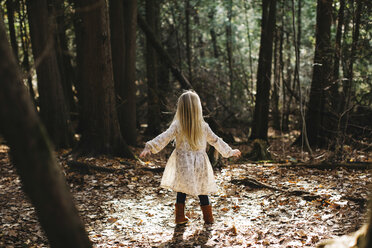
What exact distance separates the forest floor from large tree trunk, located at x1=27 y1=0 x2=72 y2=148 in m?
2.63

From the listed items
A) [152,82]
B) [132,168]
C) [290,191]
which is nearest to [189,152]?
[290,191]

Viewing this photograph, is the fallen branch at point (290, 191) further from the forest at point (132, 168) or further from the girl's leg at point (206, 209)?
the girl's leg at point (206, 209)

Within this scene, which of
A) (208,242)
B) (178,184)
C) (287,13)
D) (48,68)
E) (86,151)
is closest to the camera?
(208,242)

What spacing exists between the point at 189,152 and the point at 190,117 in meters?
0.53

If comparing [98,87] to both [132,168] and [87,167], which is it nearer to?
[87,167]

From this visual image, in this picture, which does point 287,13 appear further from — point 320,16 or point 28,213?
point 28,213

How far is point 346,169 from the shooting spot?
7250mm

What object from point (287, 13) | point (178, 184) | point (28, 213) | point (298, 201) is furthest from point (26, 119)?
point (287, 13)

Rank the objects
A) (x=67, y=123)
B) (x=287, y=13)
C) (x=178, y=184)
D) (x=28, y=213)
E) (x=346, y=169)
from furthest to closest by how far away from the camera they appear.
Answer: (x=287, y=13) → (x=67, y=123) → (x=346, y=169) → (x=28, y=213) → (x=178, y=184)

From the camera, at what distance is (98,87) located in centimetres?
852

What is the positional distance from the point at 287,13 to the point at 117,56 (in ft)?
42.6

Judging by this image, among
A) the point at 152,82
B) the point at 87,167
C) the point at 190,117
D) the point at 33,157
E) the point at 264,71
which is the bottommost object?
the point at 87,167

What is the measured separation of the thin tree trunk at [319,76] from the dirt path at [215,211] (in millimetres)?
4386

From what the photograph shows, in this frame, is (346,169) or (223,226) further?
(346,169)
